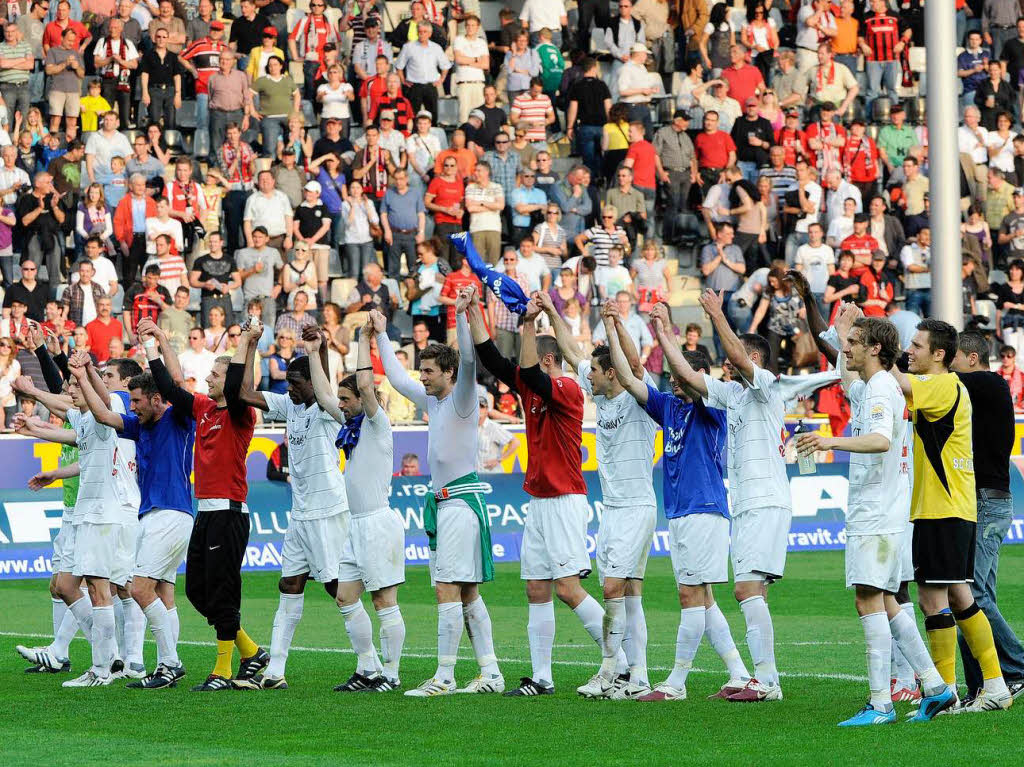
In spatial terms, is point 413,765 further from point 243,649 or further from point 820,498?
point 820,498

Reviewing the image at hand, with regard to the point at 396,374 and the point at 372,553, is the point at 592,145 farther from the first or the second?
the point at 372,553

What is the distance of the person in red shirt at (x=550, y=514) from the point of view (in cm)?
1160

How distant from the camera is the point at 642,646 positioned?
11.7 metres

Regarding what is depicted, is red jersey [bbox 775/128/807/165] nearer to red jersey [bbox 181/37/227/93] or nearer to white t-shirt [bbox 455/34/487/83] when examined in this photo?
white t-shirt [bbox 455/34/487/83]

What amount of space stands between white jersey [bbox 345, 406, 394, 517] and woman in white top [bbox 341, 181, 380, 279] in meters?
14.5

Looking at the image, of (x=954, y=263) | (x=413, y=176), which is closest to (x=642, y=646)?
(x=954, y=263)

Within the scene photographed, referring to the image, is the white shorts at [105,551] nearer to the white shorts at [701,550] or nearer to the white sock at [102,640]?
the white sock at [102,640]

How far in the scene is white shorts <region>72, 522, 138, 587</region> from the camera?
42.2 feet

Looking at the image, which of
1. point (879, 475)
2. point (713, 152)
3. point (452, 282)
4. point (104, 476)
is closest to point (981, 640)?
point (879, 475)

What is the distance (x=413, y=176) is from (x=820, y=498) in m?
8.45

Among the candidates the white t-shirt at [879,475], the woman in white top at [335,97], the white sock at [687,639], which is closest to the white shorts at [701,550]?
the white sock at [687,639]

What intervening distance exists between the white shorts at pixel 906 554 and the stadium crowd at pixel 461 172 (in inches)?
560

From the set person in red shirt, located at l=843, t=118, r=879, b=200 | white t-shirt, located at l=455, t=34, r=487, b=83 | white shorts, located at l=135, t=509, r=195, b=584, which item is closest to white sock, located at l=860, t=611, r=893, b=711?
white shorts, located at l=135, t=509, r=195, b=584

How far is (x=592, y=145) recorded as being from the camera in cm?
2959
